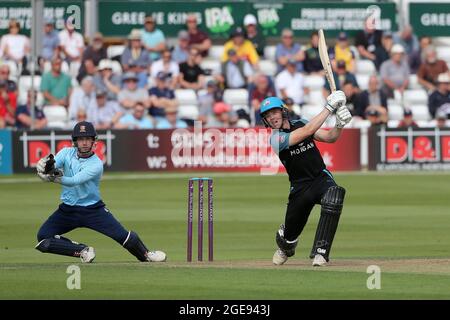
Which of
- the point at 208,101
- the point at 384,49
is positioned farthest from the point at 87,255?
the point at 384,49

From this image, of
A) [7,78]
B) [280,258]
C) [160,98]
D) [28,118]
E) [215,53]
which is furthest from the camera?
[215,53]

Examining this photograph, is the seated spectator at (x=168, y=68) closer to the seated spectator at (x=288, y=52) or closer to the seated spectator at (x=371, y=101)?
the seated spectator at (x=288, y=52)

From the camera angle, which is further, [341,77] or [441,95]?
[441,95]

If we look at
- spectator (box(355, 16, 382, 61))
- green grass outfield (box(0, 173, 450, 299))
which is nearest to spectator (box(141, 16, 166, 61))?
green grass outfield (box(0, 173, 450, 299))

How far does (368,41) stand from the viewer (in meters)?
30.6

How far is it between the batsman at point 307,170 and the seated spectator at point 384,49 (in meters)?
17.4

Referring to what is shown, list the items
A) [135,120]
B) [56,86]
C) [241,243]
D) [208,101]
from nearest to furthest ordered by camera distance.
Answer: [241,243]
[135,120]
[56,86]
[208,101]

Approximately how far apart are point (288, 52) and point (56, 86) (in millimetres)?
5388

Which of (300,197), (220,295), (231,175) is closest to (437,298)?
(220,295)

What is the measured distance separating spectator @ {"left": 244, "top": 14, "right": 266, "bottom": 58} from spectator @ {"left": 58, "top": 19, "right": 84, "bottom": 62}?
12.2 ft

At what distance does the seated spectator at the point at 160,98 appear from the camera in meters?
28.1

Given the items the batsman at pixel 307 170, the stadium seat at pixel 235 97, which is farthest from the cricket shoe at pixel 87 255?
the stadium seat at pixel 235 97

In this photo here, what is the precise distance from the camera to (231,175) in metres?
27.2

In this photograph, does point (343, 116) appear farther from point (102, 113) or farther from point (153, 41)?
point (153, 41)
